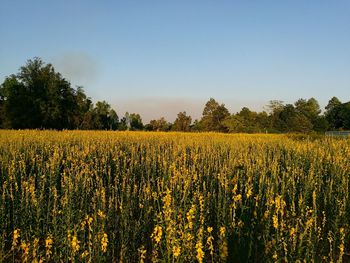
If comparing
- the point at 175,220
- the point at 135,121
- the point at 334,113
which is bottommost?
the point at 175,220

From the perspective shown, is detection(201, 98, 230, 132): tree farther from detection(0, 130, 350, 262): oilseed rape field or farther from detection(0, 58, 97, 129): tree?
detection(0, 130, 350, 262): oilseed rape field

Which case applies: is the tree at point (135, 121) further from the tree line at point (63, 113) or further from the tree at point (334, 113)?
the tree at point (334, 113)

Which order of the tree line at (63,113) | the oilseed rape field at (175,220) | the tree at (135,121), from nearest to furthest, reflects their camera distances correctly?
the oilseed rape field at (175,220)
the tree line at (63,113)
the tree at (135,121)

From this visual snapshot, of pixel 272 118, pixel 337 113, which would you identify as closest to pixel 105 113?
pixel 272 118

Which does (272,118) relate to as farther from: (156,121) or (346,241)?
(346,241)

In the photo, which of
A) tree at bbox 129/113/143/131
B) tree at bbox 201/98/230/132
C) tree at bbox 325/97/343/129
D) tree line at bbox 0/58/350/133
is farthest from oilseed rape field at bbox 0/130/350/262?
tree at bbox 325/97/343/129

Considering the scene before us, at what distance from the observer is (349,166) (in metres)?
7.75

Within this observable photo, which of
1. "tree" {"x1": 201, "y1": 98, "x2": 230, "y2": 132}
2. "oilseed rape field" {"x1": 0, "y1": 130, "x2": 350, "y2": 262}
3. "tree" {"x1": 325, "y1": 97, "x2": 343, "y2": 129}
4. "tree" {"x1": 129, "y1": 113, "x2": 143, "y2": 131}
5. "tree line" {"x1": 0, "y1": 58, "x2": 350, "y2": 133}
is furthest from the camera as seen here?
"tree" {"x1": 129, "y1": 113, "x2": 143, "y2": 131}

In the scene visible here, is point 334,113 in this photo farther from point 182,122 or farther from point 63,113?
point 63,113

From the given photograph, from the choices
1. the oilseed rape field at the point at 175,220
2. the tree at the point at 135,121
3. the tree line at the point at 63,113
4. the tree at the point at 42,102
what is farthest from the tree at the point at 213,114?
the oilseed rape field at the point at 175,220

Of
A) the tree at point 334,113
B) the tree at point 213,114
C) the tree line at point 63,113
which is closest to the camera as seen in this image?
the tree line at point 63,113

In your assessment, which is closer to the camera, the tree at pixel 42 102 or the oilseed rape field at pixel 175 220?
the oilseed rape field at pixel 175 220

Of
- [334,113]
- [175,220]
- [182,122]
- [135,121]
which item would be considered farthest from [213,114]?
[175,220]

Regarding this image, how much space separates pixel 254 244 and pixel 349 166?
15.0 ft
